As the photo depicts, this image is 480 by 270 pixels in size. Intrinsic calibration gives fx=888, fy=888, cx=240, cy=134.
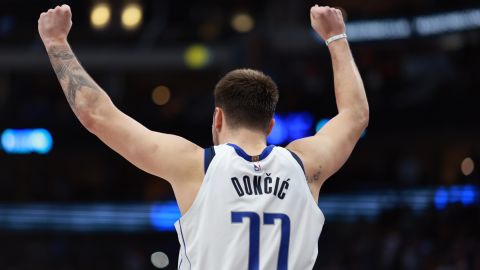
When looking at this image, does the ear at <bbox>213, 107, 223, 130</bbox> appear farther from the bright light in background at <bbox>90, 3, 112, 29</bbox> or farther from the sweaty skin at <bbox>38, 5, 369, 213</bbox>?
the bright light in background at <bbox>90, 3, 112, 29</bbox>

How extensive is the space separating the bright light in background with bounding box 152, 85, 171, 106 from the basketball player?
79.7 ft

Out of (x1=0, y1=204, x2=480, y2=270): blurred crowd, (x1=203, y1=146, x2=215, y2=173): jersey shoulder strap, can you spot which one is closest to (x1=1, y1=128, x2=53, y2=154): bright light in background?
(x1=0, y1=204, x2=480, y2=270): blurred crowd

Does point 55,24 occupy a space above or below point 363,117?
above

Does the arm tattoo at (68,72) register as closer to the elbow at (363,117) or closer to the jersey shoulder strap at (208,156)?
the jersey shoulder strap at (208,156)

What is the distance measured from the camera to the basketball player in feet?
10.8

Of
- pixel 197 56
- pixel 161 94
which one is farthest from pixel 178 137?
pixel 161 94

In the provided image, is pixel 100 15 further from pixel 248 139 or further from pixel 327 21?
pixel 248 139

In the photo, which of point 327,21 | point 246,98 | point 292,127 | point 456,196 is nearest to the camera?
point 246,98

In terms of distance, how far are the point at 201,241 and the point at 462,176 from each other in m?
14.7

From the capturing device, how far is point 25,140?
22.9m

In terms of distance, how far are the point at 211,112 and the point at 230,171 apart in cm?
1987

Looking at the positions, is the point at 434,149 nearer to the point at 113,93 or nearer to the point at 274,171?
the point at 113,93

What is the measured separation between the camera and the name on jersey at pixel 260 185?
3344mm

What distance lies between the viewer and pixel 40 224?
22.2m
